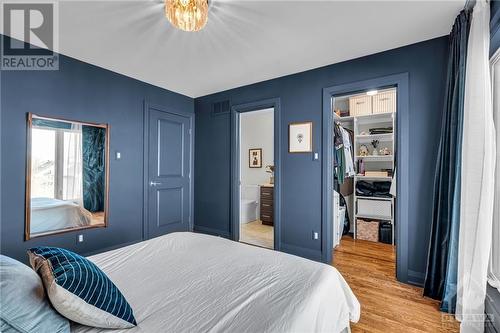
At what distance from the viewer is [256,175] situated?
575 centimetres

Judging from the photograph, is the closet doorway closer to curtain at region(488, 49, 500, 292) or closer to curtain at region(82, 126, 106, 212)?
curtain at region(82, 126, 106, 212)

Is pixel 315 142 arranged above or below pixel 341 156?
above

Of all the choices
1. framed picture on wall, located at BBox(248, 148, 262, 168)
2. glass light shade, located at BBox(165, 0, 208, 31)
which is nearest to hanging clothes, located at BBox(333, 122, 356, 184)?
framed picture on wall, located at BBox(248, 148, 262, 168)

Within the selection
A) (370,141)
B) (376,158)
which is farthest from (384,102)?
(376,158)

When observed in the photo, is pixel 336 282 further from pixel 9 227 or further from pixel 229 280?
pixel 9 227

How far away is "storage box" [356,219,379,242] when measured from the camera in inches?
148

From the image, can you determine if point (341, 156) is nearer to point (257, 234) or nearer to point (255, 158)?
point (257, 234)

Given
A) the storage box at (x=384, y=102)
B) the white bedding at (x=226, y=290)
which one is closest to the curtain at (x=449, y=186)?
the white bedding at (x=226, y=290)

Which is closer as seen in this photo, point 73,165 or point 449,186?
point 449,186

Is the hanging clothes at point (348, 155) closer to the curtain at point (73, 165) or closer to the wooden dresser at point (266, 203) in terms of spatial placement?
the wooden dresser at point (266, 203)

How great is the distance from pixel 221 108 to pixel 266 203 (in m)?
2.19

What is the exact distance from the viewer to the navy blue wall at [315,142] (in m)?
2.31

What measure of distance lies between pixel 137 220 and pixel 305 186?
8.01ft

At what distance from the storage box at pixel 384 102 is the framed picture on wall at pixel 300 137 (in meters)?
1.48
